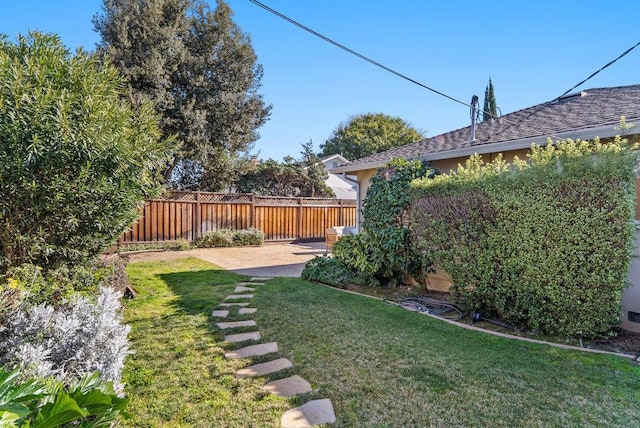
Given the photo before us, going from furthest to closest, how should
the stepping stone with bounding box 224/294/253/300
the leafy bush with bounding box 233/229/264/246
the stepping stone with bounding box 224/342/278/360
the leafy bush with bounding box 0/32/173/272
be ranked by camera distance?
the leafy bush with bounding box 233/229/264/246 < the stepping stone with bounding box 224/294/253/300 < the stepping stone with bounding box 224/342/278/360 < the leafy bush with bounding box 0/32/173/272

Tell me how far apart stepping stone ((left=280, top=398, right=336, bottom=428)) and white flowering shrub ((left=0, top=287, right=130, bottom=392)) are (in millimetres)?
1255

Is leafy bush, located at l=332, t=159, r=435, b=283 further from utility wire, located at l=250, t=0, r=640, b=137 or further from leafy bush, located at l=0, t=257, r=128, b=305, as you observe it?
leafy bush, located at l=0, t=257, r=128, b=305

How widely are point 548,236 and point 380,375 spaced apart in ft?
8.06

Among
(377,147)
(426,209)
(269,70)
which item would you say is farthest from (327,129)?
(426,209)

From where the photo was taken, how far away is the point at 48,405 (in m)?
1.55

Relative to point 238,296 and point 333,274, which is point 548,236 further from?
point 238,296

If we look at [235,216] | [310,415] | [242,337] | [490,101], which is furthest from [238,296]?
[490,101]

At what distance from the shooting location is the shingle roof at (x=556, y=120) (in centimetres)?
539

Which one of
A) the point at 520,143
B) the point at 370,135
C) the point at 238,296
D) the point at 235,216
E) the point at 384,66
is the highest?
the point at 370,135

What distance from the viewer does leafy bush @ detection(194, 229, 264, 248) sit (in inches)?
494

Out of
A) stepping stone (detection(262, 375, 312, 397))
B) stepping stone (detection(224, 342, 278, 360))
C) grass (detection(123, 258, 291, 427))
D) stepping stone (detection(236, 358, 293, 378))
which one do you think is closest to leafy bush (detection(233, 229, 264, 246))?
grass (detection(123, 258, 291, 427))

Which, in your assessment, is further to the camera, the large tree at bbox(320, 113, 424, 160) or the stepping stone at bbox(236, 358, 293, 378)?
the large tree at bbox(320, 113, 424, 160)

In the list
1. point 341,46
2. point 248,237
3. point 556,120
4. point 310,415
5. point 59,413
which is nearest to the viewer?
point 59,413

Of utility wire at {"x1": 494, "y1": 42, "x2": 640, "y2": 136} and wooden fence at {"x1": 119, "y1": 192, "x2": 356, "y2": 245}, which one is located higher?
utility wire at {"x1": 494, "y1": 42, "x2": 640, "y2": 136}
